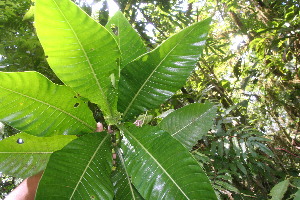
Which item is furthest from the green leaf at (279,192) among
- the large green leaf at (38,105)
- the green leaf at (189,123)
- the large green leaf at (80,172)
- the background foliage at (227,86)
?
the large green leaf at (38,105)

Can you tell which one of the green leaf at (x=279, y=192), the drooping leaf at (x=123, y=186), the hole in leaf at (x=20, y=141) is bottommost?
the green leaf at (x=279, y=192)

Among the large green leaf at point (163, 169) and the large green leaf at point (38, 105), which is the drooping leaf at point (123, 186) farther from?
the large green leaf at point (38, 105)

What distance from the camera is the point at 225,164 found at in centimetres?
243

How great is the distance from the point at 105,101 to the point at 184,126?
420mm

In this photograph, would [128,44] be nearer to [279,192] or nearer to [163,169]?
[163,169]

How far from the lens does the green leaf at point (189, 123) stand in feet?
3.65

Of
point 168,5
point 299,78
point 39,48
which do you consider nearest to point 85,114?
point 39,48

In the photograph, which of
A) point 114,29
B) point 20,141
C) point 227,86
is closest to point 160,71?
point 114,29

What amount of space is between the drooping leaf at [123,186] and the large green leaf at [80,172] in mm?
82

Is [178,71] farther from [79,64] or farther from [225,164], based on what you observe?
[225,164]

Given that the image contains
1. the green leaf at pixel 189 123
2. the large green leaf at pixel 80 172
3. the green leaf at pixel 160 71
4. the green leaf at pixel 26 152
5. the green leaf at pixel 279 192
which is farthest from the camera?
the green leaf at pixel 279 192

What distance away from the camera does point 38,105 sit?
0.79 m

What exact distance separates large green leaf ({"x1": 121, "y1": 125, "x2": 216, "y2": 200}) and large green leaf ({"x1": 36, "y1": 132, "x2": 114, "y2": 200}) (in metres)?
0.09

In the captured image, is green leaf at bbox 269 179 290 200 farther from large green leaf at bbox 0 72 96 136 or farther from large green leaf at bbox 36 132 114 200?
large green leaf at bbox 0 72 96 136
